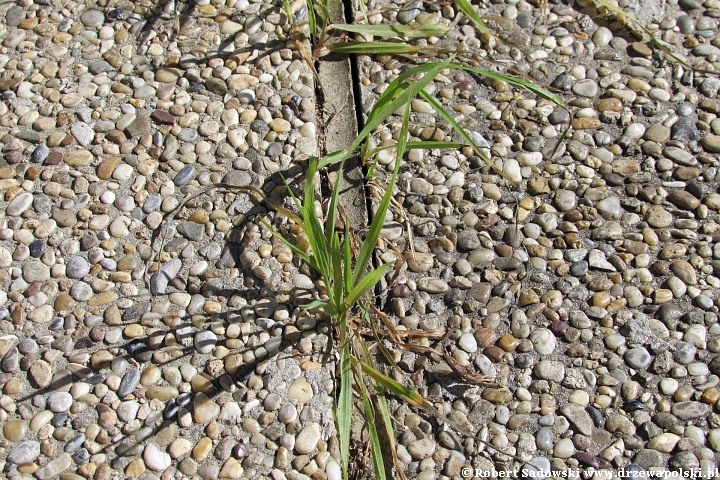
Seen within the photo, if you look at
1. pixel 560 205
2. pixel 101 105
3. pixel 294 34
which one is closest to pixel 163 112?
pixel 101 105

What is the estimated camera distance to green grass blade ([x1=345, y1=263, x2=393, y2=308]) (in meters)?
1.52

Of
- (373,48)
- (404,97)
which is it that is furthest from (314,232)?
(373,48)

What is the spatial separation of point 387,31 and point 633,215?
0.82 metres

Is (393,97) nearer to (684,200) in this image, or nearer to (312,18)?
(312,18)

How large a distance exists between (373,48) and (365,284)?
832 millimetres

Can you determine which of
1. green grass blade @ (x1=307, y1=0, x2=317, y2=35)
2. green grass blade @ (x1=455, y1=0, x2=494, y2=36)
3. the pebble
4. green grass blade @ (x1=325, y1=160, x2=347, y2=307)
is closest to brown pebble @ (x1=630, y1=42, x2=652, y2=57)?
green grass blade @ (x1=455, y1=0, x2=494, y2=36)

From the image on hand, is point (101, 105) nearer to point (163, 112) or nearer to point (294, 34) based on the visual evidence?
point (163, 112)

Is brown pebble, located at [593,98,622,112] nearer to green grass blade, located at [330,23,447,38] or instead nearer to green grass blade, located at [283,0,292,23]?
green grass blade, located at [330,23,447,38]

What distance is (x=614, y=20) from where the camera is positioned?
7.21 feet

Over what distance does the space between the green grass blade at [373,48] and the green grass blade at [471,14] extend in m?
0.16

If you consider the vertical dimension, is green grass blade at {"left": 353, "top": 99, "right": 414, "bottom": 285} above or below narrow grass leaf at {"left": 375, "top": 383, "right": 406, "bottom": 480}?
above

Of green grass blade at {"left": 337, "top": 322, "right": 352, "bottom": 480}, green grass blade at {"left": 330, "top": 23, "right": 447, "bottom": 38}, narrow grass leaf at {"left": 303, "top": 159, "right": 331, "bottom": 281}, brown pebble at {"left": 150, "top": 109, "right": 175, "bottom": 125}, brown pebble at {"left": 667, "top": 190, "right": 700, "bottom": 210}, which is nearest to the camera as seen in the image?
green grass blade at {"left": 337, "top": 322, "right": 352, "bottom": 480}

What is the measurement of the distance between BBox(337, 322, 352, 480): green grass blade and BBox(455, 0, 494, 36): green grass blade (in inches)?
A: 36.5

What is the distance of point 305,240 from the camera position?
1.79 meters
